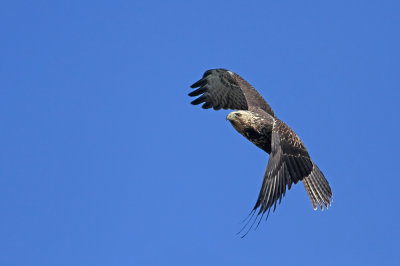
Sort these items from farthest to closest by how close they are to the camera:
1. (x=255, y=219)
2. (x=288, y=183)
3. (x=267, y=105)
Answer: (x=267, y=105), (x=288, y=183), (x=255, y=219)

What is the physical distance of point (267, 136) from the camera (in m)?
10.7

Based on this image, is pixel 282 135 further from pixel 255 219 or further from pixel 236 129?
pixel 255 219

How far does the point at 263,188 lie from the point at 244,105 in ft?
12.3

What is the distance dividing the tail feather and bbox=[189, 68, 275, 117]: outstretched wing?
8.17ft

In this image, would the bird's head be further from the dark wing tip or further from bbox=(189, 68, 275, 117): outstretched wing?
the dark wing tip

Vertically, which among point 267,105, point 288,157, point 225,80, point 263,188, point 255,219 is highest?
point 225,80

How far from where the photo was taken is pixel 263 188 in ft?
30.0

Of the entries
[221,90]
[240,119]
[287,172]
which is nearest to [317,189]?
[287,172]

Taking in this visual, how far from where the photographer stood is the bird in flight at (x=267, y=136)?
9.41m

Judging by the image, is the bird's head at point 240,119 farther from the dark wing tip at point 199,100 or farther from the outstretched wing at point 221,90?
the dark wing tip at point 199,100

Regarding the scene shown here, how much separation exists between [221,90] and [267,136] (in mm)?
2412

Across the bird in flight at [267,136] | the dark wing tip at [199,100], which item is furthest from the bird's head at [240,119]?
the dark wing tip at [199,100]

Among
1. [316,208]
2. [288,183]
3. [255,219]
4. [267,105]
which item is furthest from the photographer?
[267,105]

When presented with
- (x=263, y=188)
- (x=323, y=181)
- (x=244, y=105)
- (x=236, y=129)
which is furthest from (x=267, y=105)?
(x=263, y=188)
